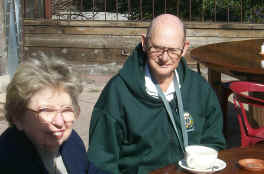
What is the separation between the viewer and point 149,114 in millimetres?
2738

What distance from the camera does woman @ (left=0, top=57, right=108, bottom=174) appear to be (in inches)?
75.0

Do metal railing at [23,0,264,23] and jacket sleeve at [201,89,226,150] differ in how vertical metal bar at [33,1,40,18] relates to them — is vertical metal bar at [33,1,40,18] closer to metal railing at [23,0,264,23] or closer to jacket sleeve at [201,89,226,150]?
metal railing at [23,0,264,23]

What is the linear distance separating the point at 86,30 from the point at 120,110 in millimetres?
5296

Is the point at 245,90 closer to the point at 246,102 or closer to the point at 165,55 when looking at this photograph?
the point at 246,102

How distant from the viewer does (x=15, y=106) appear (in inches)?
76.4

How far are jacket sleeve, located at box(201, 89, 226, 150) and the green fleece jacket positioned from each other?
0.06 m

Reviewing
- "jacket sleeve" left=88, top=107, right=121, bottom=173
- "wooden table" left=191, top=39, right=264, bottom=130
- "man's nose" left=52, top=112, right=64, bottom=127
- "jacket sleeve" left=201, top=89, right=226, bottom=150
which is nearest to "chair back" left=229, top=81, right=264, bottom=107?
"wooden table" left=191, top=39, right=264, bottom=130

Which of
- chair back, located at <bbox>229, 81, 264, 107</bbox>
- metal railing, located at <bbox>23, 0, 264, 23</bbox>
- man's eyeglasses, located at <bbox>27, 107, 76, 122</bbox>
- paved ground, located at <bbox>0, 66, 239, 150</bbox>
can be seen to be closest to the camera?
man's eyeglasses, located at <bbox>27, 107, 76, 122</bbox>

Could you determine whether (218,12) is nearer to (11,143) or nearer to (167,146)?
(167,146)

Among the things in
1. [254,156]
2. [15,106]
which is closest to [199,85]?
[254,156]

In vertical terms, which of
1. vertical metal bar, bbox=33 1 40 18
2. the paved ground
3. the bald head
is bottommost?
the paved ground

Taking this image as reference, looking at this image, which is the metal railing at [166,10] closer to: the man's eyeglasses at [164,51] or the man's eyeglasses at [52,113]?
the man's eyeglasses at [164,51]

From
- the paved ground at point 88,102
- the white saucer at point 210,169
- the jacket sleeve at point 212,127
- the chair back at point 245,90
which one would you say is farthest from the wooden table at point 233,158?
the paved ground at point 88,102

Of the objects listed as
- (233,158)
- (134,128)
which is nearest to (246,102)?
(134,128)
